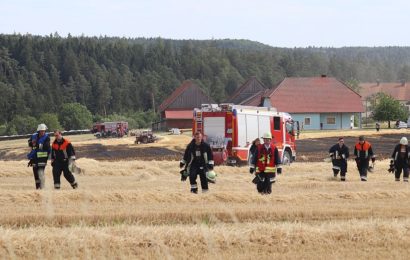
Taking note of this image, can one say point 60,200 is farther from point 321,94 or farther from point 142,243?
point 321,94

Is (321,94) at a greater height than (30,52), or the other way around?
(30,52)

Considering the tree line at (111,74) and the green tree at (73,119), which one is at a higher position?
the tree line at (111,74)

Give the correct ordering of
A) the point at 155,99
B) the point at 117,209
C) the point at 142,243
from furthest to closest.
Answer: the point at 155,99
the point at 117,209
the point at 142,243

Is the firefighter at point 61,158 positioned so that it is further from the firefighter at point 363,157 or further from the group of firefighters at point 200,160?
the firefighter at point 363,157

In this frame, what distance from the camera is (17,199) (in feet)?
59.6

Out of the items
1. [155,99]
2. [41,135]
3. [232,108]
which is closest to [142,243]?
[41,135]

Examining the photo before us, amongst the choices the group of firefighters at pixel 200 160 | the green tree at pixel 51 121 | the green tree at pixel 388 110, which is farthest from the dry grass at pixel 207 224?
the green tree at pixel 51 121

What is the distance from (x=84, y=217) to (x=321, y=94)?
255 feet

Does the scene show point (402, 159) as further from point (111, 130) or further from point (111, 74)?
point (111, 74)

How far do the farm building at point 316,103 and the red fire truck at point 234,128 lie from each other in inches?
2022

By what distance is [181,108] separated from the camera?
105625 mm

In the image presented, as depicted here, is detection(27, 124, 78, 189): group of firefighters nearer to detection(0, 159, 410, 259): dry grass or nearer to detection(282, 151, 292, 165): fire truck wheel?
detection(0, 159, 410, 259): dry grass

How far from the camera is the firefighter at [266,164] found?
64.1 feet

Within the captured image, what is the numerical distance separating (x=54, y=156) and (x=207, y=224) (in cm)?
829
